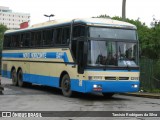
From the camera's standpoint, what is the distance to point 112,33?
699 inches

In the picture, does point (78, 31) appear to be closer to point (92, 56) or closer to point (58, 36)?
point (92, 56)

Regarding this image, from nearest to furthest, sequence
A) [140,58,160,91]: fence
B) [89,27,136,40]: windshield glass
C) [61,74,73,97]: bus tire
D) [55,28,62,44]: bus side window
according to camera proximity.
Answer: [89,27,136,40]: windshield glass → [61,74,73,97]: bus tire → [55,28,62,44]: bus side window → [140,58,160,91]: fence

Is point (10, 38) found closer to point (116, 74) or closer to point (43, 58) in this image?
point (43, 58)

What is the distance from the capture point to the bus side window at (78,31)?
17578 mm

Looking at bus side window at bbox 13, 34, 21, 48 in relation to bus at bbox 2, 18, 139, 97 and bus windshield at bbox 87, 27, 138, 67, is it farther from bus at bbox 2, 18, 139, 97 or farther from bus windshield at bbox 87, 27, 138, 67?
bus windshield at bbox 87, 27, 138, 67

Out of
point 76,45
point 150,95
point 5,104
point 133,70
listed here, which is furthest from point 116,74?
point 5,104

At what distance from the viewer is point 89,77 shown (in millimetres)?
17000

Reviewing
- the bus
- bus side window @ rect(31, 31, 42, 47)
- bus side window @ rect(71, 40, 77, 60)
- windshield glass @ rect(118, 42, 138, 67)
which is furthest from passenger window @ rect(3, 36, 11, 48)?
windshield glass @ rect(118, 42, 138, 67)

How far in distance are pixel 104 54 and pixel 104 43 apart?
50 cm

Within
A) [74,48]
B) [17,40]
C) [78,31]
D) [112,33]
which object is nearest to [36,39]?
[17,40]

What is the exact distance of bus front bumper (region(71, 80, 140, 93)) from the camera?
669 inches

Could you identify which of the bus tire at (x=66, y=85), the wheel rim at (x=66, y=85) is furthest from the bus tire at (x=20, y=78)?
the wheel rim at (x=66, y=85)

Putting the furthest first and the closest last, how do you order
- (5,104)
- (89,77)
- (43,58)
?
(43,58)
(89,77)
(5,104)

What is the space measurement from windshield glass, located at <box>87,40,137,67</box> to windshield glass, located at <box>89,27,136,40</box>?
29 centimetres
